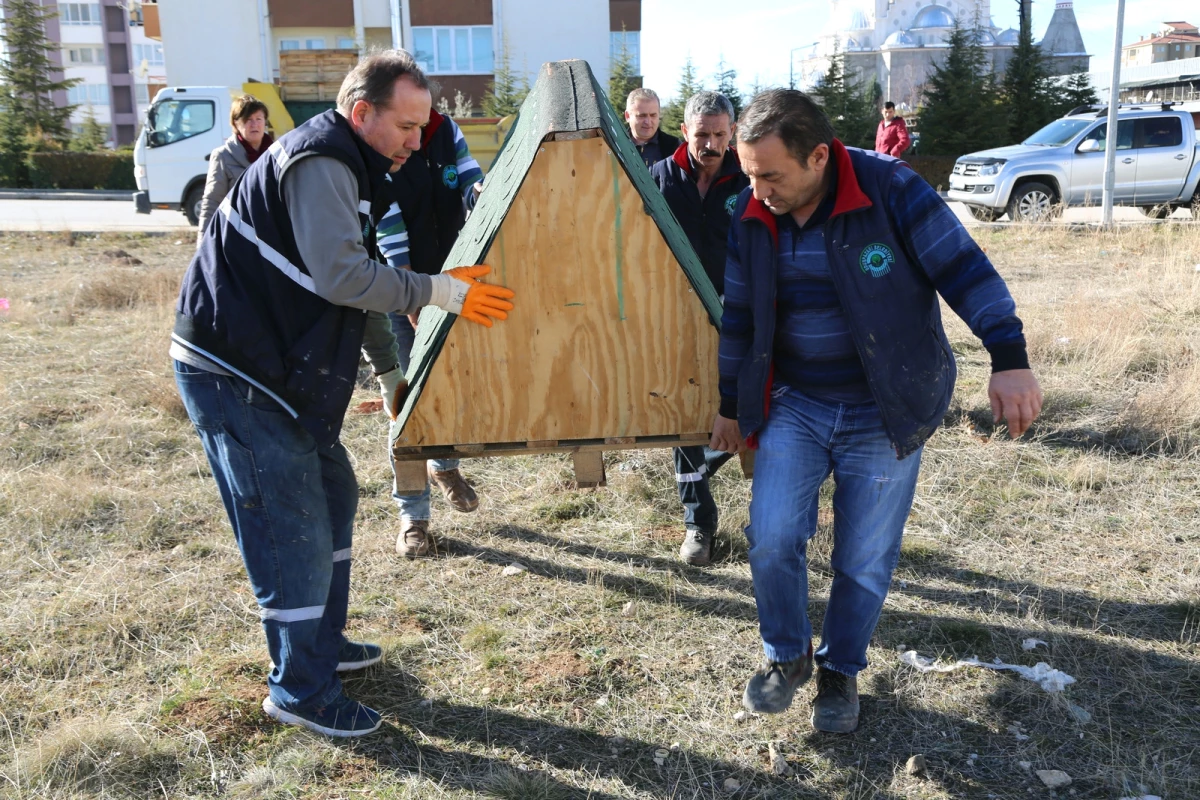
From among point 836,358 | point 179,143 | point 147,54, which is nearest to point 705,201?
point 836,358

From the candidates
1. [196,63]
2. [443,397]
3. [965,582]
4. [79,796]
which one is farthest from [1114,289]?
[196,63]

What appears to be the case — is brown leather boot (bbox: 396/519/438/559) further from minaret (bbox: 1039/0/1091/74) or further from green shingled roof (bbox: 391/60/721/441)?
minaret (bbox: 1039/0/1091/74)

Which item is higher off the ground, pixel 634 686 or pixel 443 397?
pixel 443 397

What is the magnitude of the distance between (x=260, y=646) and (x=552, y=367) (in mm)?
1487

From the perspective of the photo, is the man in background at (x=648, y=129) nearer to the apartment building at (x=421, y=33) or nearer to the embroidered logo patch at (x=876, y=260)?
the embroidered logo patch at (x=876, y=260)

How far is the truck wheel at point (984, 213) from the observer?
15031mm

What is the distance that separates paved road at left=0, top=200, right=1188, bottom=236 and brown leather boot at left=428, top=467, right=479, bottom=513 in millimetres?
11616

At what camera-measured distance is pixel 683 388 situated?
309 cm

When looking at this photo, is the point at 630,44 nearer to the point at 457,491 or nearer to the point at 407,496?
the point at 457,491

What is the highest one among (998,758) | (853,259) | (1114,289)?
(853,259)

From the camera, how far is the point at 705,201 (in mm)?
4105

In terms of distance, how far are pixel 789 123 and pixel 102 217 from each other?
18.2 m

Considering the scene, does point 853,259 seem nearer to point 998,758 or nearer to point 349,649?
point 998,758

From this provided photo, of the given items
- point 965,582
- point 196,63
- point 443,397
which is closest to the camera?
point 443,397
